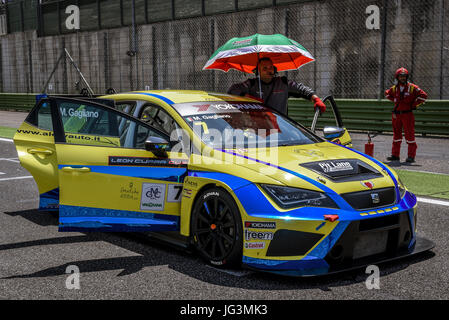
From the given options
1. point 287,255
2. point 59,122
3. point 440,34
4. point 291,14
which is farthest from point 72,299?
point 291,14

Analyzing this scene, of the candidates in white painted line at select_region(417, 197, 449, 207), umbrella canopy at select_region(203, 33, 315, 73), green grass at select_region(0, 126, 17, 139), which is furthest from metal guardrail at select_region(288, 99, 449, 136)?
green grass at select_region(0, 126, 17, 139)

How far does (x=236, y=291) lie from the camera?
424 centimetres

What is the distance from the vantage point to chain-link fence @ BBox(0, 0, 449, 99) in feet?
56.3

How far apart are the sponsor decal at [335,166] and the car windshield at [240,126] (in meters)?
0.67

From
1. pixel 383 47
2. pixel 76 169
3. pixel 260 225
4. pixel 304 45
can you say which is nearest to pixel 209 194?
pixel 260 225

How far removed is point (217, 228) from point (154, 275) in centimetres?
64

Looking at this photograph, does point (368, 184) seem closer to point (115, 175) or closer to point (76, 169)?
point (115, 175)

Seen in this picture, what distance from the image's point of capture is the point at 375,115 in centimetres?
1720

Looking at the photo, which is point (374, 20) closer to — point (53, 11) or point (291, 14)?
point (291, 14)

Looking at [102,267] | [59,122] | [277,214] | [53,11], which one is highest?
[53,11]

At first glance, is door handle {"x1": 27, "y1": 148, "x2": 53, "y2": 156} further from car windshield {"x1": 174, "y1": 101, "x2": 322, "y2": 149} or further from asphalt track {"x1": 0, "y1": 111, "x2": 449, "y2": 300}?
car windshield {"x1": 174, "y1": 101, "x2": 322, "y2": 149}

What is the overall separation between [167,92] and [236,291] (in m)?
2.57

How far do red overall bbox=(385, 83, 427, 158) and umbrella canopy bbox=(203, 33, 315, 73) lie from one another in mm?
3938

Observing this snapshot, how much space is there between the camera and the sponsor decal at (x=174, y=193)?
500 cm
